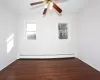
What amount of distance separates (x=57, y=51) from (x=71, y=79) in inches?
119

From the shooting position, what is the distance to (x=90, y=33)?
15.3ft

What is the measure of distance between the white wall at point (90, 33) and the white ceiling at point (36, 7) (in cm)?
33

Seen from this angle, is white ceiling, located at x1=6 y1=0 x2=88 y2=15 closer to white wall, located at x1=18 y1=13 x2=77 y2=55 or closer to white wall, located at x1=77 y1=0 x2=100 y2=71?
white wall, located at x1=77 y1=0 x2=100 y2=71

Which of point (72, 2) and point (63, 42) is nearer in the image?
point (72, 2)

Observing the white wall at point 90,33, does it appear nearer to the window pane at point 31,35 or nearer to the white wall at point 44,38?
the white wall at point 44,38

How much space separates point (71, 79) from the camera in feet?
11.0

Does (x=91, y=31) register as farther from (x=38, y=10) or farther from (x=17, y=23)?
(x=17, y=23)

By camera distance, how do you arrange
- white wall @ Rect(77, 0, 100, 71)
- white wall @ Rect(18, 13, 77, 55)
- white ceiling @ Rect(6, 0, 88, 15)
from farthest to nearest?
white wall @ Rect(18, 13, 77, 55) < white ceiling @ Rect(6, 0, 88, 15) < white wall @ Rect(77, 0, 100, 71)

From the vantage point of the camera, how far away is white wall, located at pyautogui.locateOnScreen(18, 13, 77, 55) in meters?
6.28

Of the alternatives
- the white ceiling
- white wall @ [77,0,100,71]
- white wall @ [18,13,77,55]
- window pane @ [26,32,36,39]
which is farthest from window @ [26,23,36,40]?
white wall @ [77,0,100,71]

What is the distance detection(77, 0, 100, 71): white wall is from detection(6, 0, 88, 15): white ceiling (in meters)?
0.33

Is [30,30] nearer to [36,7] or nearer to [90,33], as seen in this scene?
[36,7]

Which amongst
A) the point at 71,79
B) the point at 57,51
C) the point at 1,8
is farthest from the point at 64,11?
the point at 71,79

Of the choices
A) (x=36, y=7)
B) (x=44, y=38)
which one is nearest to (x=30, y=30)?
(x=44, y=38)
